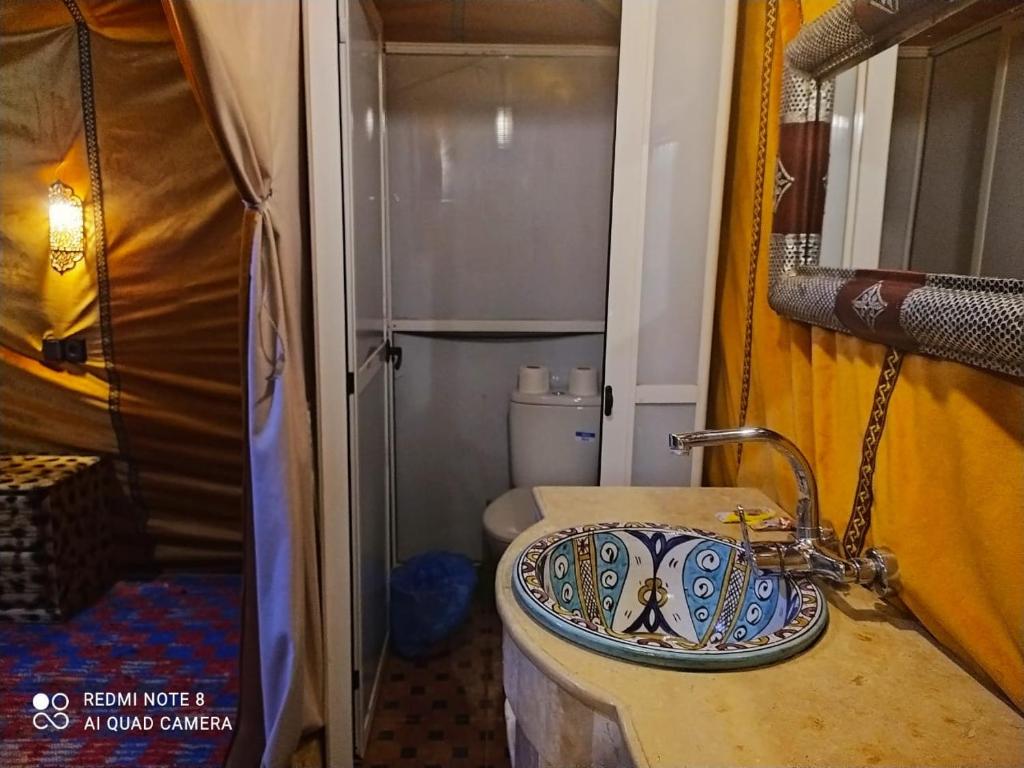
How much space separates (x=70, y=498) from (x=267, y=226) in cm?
158

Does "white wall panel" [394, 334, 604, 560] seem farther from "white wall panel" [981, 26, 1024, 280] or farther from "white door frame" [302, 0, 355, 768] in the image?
"white wall panel" [981, 26, 1024, 280]

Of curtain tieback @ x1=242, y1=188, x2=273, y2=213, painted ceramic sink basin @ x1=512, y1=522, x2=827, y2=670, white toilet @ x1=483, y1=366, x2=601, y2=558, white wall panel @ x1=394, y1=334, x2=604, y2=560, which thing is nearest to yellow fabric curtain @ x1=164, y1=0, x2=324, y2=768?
curtain tieback @ x1=242, y1=188, x2=273, y2=213

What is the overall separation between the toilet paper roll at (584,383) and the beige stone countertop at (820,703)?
1.25 m

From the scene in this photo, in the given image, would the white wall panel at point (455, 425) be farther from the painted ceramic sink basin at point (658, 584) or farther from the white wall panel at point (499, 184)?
the painted ceramic sink basin at point (658, 584)

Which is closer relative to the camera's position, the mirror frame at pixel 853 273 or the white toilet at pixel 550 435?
the mirror frame at pixel 853 273

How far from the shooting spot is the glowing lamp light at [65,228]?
216cm

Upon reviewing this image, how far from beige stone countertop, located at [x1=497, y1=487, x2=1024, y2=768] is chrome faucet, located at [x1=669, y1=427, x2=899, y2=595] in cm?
5

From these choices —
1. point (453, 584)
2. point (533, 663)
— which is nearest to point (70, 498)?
point (453, 584)

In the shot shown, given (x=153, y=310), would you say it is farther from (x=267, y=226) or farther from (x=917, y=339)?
(x=917, y=339)

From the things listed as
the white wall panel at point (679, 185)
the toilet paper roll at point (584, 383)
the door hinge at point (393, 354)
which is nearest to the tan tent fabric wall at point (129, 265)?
the door hinge at point (393, 354)

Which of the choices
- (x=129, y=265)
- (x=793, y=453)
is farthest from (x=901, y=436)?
(x=129, y=265)

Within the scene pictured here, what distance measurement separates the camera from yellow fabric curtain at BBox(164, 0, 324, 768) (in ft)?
3.71

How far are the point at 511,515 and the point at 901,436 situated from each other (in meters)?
1.32

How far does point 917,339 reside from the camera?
795 millimetres
